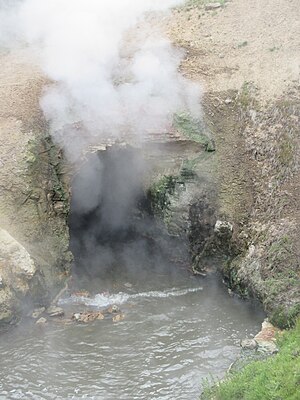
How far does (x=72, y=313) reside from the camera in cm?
1227

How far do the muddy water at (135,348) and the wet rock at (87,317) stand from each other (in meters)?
0.21

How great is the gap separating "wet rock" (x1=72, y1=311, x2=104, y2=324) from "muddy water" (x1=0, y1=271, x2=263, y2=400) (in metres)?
0.21

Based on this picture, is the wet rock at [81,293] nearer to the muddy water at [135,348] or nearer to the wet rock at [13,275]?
the muddy water at [135,348]

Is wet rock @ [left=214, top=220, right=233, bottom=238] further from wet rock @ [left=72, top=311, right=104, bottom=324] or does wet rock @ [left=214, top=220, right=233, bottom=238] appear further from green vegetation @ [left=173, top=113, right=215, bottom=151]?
wet rock @ [left=72, top=311, right=104, bottom=324]

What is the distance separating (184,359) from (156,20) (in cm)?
1110

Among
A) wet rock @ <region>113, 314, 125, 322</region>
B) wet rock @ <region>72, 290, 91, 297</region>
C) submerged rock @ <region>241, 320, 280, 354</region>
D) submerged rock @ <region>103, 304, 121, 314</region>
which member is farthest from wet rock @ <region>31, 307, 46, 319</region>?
submerged rock @ <region>241, 320, 280, 354</region>

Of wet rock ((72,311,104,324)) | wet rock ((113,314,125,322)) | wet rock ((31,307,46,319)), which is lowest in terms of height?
wet rock ((31,307,46,319))

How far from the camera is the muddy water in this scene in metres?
9.66

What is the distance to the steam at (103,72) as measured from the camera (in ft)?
46.9

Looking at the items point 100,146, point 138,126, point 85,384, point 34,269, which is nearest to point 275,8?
point 138,126

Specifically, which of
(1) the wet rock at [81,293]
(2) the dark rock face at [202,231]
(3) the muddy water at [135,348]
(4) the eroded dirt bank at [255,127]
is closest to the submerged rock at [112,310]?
(3) the muddy water at [135,348]

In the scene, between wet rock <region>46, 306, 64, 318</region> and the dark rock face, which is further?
the dark rock face

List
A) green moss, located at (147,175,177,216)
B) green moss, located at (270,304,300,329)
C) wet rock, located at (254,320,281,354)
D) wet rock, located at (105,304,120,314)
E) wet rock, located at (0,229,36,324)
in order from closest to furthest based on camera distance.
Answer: wet rock, located at (254,320,281,354)
green moss, located at (270,304,300,329)
wet rock, located at (0,229,36,324)
wet rock, located at (105,304,120,314)
green moss, located at (147,175,177,216)

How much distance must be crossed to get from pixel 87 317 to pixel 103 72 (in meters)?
6.71
